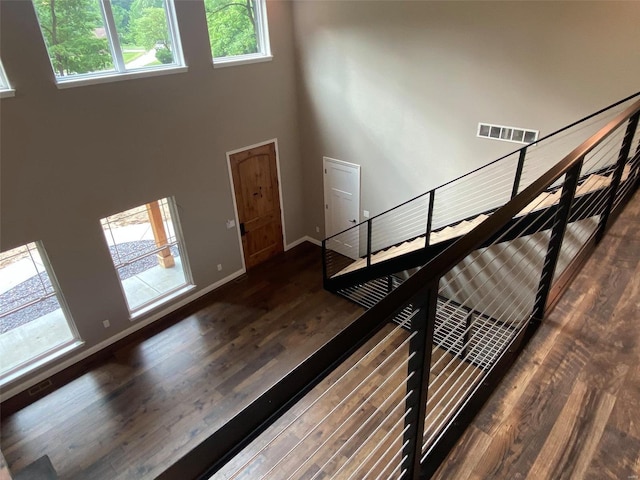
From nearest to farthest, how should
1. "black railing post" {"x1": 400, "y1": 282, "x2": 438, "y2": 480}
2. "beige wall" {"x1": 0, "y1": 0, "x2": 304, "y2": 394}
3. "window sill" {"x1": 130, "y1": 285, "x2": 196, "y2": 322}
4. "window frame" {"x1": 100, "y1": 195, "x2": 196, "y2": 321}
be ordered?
"black railing post" {"x1": 400, "y1": 282, "x2": 438, "y2": 480}, "beige wall" {"x1": 0, "y1": 0, "x2": 304, "y2": 394}, "window frame" {"x1": 100, "y1": 195, "x2": 196, "y2": 321}, "window sill" {"x1": 130, "y1": 285, "x2": 196, "y2": 322}

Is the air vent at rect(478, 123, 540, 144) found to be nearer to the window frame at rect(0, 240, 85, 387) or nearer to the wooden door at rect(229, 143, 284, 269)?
the wooden door at rect(229, 143, 284, 269)

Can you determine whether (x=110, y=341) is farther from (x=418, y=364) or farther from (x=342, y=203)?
(x=418, y=364)

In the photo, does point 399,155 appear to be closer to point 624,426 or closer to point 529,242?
point 529,242

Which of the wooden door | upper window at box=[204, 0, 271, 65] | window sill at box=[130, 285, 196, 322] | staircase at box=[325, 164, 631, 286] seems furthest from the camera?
the wooden door

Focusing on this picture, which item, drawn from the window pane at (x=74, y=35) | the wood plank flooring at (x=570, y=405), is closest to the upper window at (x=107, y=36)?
the window pane at (x=74, y=35)

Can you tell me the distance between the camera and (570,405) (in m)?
1.70

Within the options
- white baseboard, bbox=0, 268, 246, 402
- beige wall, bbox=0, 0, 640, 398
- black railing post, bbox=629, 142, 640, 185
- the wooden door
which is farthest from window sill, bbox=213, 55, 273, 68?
black railing post, bbox=629, 142, 640, 185

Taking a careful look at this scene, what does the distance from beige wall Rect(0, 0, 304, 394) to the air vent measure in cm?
336

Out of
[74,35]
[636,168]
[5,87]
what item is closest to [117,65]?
[74,35]

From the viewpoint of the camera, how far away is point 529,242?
17.4 ft

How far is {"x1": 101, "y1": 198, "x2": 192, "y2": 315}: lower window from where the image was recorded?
5.77 m

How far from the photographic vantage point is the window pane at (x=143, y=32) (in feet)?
16.6

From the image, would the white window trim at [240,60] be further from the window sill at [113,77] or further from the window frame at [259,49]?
the window sill at [113,77]

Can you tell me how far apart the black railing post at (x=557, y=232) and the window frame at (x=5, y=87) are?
508 centimetres
